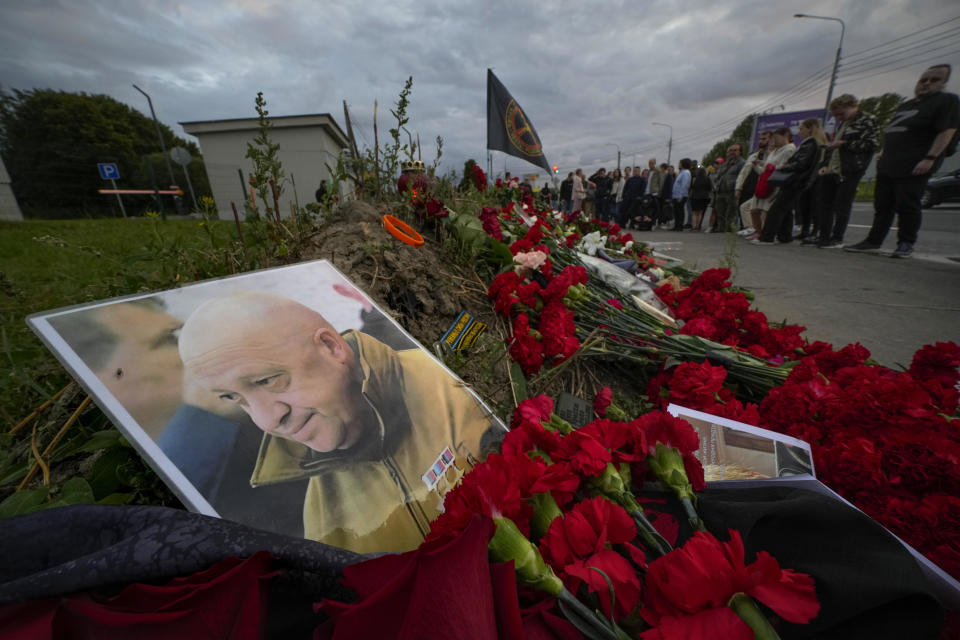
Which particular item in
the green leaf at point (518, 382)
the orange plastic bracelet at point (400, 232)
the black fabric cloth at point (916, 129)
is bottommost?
the green leaf at point (518, 382)

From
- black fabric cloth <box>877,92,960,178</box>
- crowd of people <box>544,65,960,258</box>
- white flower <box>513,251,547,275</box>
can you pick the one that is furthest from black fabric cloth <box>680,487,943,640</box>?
black fabric cloth <box>877,92,960,178</box>

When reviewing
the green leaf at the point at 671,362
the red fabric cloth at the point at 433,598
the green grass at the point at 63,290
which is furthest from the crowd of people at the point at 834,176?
the green grass at the point at 63,290

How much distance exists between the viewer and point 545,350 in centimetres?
135

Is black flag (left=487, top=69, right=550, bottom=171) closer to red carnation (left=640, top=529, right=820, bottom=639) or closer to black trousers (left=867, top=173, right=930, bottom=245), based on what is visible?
black trousers (left=867, top=173, right=930, bottom=245)

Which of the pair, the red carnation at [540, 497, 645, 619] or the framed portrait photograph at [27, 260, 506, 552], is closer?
the red carnation at [540, 497, 645, 619]

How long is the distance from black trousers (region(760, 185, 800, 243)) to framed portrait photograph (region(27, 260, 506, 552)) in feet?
20.2

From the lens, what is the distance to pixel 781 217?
5266 mm

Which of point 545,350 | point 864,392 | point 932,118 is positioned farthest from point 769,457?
point 932,118

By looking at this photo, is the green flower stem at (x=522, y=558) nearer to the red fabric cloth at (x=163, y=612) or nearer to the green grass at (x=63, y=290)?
the red fabric cloth at (x=163, y=612)

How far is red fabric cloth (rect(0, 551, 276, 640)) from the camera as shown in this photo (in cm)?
30

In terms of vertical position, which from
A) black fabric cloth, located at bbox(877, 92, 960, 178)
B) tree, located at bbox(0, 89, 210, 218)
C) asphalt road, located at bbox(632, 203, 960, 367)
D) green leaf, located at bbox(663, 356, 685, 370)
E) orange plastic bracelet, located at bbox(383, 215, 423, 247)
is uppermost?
tree, located at bbox(0, 89, 210, 218)

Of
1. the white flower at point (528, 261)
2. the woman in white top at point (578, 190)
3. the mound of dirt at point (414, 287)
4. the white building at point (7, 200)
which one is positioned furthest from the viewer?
the woman in white top at point (578, 190)

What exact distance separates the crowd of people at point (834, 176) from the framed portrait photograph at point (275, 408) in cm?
266

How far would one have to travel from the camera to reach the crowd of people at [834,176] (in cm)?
376
